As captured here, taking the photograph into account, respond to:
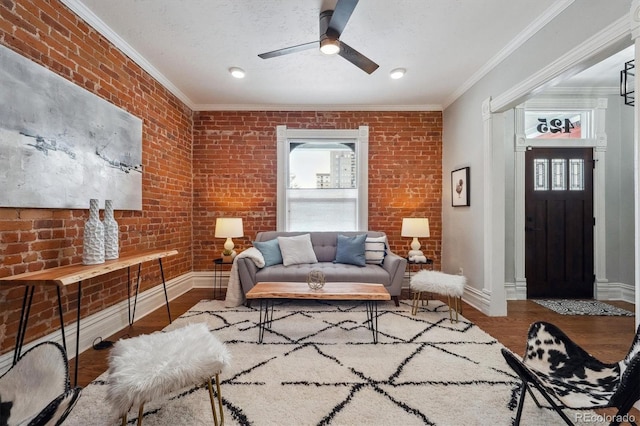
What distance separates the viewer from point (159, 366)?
1375 millimetres

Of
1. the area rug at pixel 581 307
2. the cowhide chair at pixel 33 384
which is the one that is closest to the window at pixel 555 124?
the area rug at pixel 581 307

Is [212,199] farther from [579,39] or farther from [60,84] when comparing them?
[579,39]

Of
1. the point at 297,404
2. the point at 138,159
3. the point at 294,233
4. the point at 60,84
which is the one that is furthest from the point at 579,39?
the point at 138,159

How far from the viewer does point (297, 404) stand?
5.59 ft

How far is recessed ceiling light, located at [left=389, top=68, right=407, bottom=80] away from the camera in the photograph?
3418 mm

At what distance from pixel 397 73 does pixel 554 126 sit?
2.54m

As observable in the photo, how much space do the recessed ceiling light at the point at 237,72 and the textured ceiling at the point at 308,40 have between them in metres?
0.07

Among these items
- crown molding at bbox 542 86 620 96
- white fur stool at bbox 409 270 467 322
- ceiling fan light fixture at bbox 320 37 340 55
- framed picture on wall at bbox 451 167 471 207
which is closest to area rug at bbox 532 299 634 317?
white fur stool at bbox 409 270 467 322

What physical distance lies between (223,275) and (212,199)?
122 centimetres

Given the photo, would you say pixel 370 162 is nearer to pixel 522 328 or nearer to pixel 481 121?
pixel 481 121

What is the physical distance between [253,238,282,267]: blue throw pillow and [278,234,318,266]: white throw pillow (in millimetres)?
69

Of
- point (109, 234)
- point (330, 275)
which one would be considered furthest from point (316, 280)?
point (109, 234)

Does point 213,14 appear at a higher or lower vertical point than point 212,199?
higher

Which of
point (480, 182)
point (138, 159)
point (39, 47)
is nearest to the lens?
point (39, 47)
